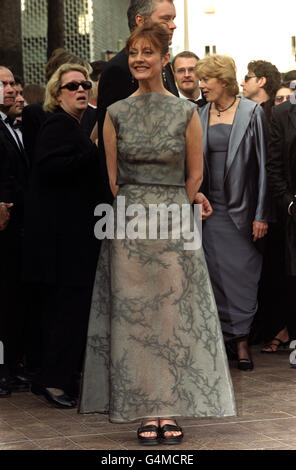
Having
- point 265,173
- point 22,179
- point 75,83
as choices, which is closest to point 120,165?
point 75,83

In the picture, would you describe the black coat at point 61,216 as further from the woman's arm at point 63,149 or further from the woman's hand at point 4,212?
the woman's hand at point 4,212

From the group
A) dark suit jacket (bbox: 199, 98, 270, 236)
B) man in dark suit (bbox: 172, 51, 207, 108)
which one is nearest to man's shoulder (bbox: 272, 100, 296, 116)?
dark suit jacket (bbox: 199, 98, 270, 236)

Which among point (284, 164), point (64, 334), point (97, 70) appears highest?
point (97, 70)

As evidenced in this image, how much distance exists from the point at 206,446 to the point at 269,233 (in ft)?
12.8

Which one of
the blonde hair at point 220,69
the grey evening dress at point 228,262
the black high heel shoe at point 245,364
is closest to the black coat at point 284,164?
the grey evening dress at point 228,262

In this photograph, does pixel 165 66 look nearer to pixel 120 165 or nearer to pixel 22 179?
pixel 120 165

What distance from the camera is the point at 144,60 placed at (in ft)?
18.3

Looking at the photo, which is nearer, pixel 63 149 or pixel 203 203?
pixel 203 203

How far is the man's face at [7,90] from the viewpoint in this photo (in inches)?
293

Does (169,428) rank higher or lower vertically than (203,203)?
lower

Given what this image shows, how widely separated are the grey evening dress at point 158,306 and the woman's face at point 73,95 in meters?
1.21

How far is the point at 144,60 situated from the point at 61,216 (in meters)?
1.55

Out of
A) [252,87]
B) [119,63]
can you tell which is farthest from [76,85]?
[252,87]

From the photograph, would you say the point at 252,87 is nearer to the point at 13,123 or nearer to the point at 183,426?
the point at 13,123
